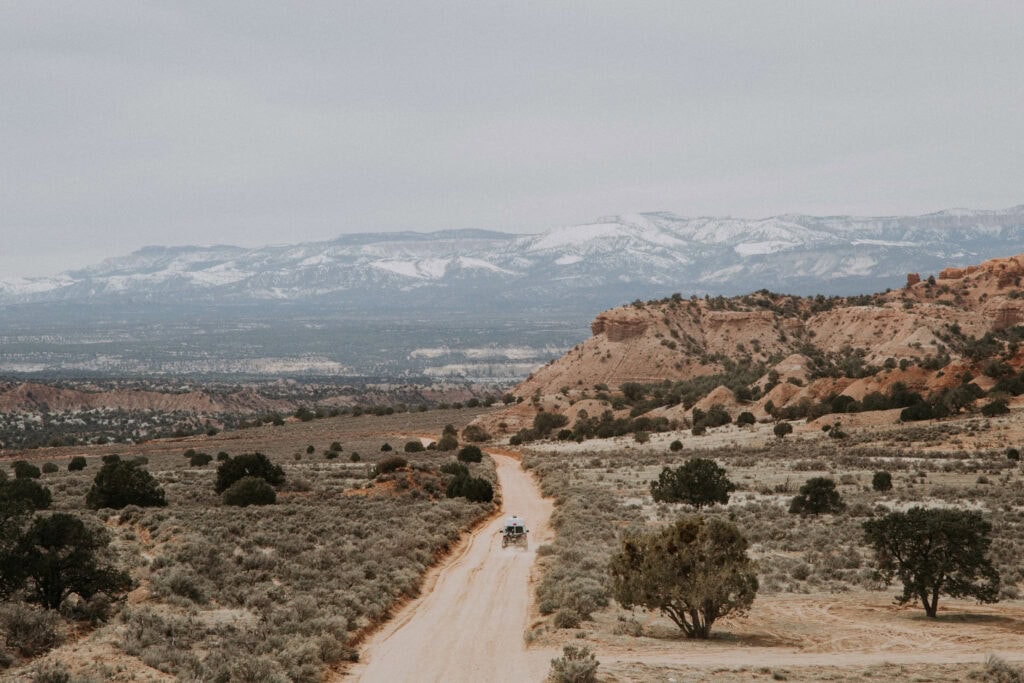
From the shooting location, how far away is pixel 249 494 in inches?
1457

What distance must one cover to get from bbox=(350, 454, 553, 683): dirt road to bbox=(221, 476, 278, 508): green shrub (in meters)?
9.58

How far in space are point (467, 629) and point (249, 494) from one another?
61.6ft

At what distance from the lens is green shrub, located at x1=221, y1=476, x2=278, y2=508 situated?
36719mm

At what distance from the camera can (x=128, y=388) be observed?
163 metres

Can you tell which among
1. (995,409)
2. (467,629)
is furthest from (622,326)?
(467,629)

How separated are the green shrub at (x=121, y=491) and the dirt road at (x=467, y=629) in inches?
493

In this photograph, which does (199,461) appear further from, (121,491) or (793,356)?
(793,356)

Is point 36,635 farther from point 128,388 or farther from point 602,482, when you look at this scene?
point 128,388

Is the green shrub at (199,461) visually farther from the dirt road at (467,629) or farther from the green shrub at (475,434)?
the dirt road at (467,629)

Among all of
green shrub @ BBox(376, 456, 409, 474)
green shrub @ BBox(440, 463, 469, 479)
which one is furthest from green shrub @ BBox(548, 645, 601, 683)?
green shrub @ BBox(376, 456, 409, 474)

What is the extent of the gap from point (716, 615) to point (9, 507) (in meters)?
14.1

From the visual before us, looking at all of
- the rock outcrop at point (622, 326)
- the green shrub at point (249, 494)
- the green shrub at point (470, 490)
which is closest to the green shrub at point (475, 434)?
the rock outcrop at point (622, 326)

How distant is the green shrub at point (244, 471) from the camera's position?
40.7m

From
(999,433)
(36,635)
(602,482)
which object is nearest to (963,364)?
(999,433)
